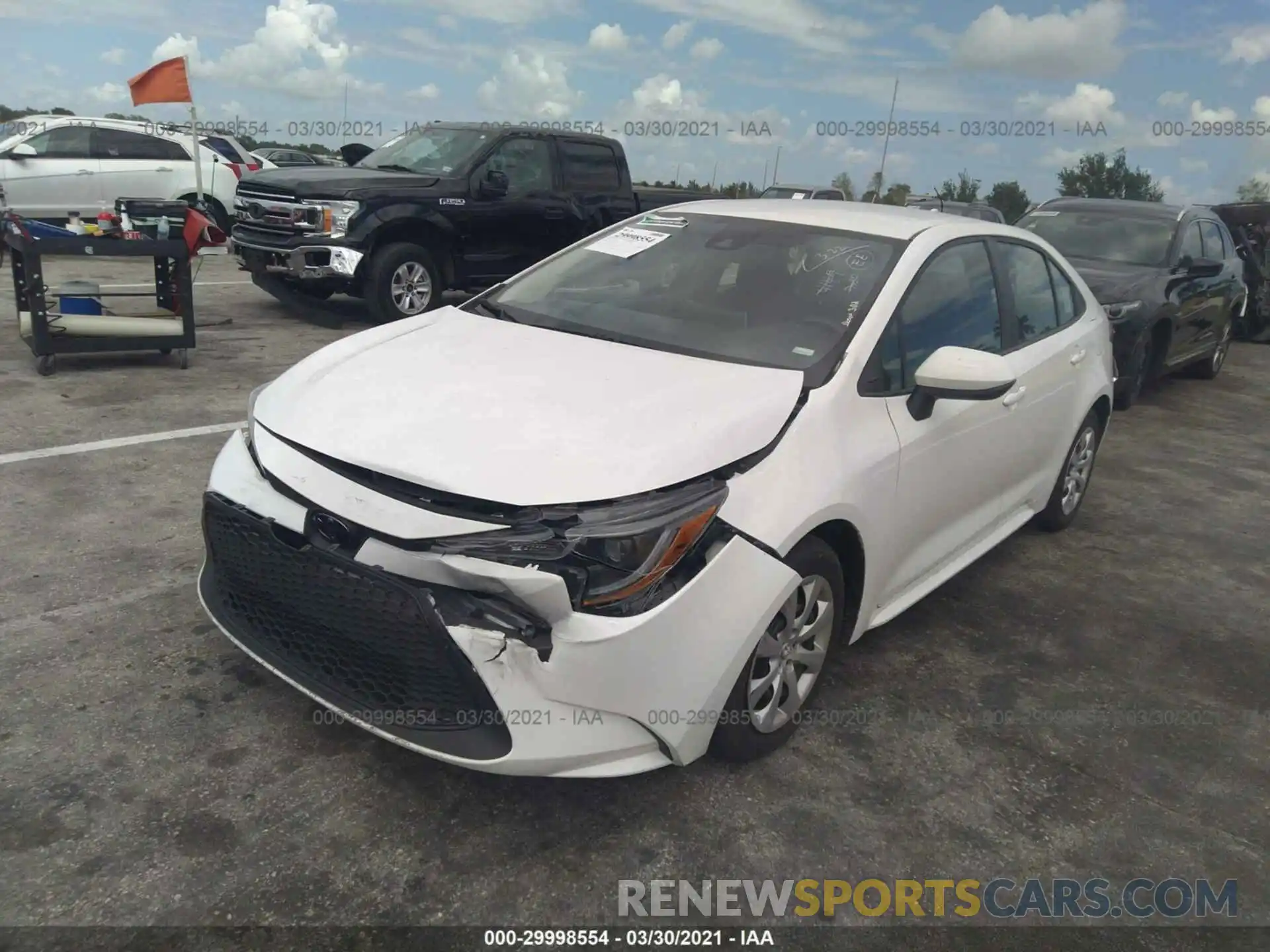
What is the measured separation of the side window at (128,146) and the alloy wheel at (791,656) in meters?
13.7

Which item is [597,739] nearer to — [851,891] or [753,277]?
[851,891]

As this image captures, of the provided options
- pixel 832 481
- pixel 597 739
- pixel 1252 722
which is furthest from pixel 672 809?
pixel 1252 722

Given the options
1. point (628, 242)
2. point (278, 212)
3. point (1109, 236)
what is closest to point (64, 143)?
point (278, 212)

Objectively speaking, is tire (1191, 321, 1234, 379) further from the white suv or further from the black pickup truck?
the white suv

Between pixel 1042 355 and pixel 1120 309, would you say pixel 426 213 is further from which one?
pixel 1042 355

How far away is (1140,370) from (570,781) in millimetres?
7073

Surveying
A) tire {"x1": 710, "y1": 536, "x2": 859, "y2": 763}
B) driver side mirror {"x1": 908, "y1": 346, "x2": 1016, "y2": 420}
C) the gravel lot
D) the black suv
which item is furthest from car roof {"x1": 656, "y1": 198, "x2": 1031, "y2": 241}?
the black suv

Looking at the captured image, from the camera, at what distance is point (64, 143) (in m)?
12.9

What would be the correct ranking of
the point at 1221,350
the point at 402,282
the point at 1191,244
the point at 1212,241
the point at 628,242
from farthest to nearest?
1. the point at 1221,350
2. the point at 1212,241
3. the point at 402,282
4. the point at 1191,244
5. the point at 628,242

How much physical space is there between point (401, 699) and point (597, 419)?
34.6 inches

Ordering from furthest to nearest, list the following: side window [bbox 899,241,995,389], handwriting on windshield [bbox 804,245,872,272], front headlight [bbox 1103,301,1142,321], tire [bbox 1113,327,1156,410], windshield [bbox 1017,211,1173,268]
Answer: windshield [bbox 1017,211,1173,268], tire [bbox 1113,327,1156,410], front headlight [bbox 1103,301,1142,321], handwriting on windshield [bbox 804,245,872,272], side window [bbox 899,241,995,389]

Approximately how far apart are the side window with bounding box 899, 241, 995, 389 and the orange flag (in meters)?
9.73

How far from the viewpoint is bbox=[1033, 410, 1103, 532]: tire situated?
4.85 m

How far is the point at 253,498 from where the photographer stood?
2672 mm
